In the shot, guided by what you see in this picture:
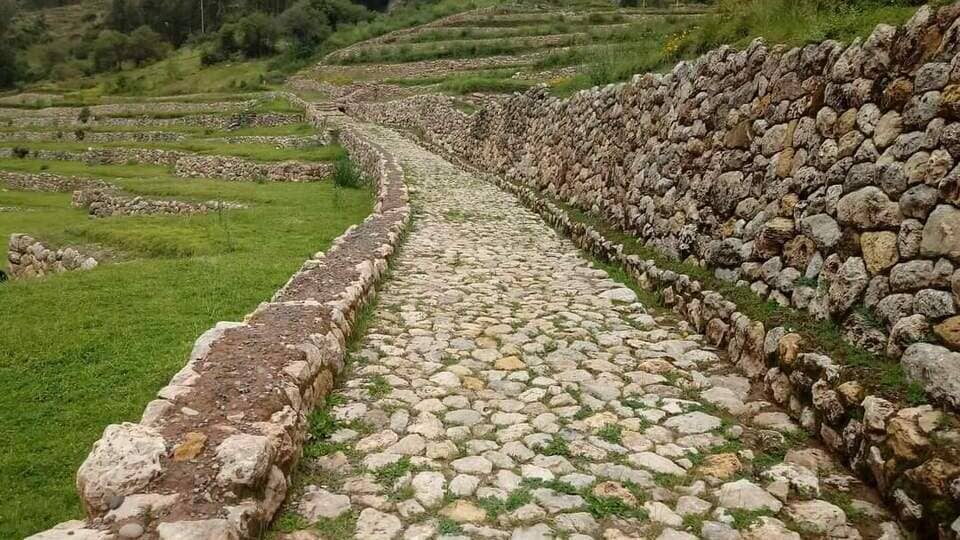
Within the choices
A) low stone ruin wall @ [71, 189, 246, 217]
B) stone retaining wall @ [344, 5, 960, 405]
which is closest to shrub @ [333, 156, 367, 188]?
low stone ruin wall @ [71, 189, 246, 217]

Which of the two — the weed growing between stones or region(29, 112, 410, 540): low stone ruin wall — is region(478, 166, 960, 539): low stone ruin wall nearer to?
the weed growing between stones

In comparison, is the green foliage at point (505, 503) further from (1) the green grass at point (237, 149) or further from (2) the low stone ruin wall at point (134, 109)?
(2) the low stone ruin wall at point (134, 109)

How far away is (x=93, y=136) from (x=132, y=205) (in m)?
25.8

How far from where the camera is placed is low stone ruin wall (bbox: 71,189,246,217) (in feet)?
58.8

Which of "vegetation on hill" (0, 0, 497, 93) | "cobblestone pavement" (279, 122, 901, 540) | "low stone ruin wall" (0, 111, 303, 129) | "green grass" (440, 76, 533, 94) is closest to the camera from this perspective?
"cobblestone pavement" (279, 122, 901, 540)

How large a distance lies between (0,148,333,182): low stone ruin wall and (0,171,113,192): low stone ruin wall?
10.4 feet

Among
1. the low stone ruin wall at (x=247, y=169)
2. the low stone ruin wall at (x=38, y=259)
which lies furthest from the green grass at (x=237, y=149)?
the low stone ruin wall at (x=38, y=259)

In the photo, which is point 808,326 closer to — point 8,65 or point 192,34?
point 8,65

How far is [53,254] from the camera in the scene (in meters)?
14.2

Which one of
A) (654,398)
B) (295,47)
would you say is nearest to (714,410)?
(654,398)

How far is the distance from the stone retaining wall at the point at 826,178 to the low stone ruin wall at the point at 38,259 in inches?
420

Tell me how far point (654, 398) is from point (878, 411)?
5.57 feet

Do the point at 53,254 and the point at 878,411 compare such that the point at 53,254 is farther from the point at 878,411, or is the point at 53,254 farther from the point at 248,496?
the point at 878,411

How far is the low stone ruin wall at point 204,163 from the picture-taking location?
22828 mm
